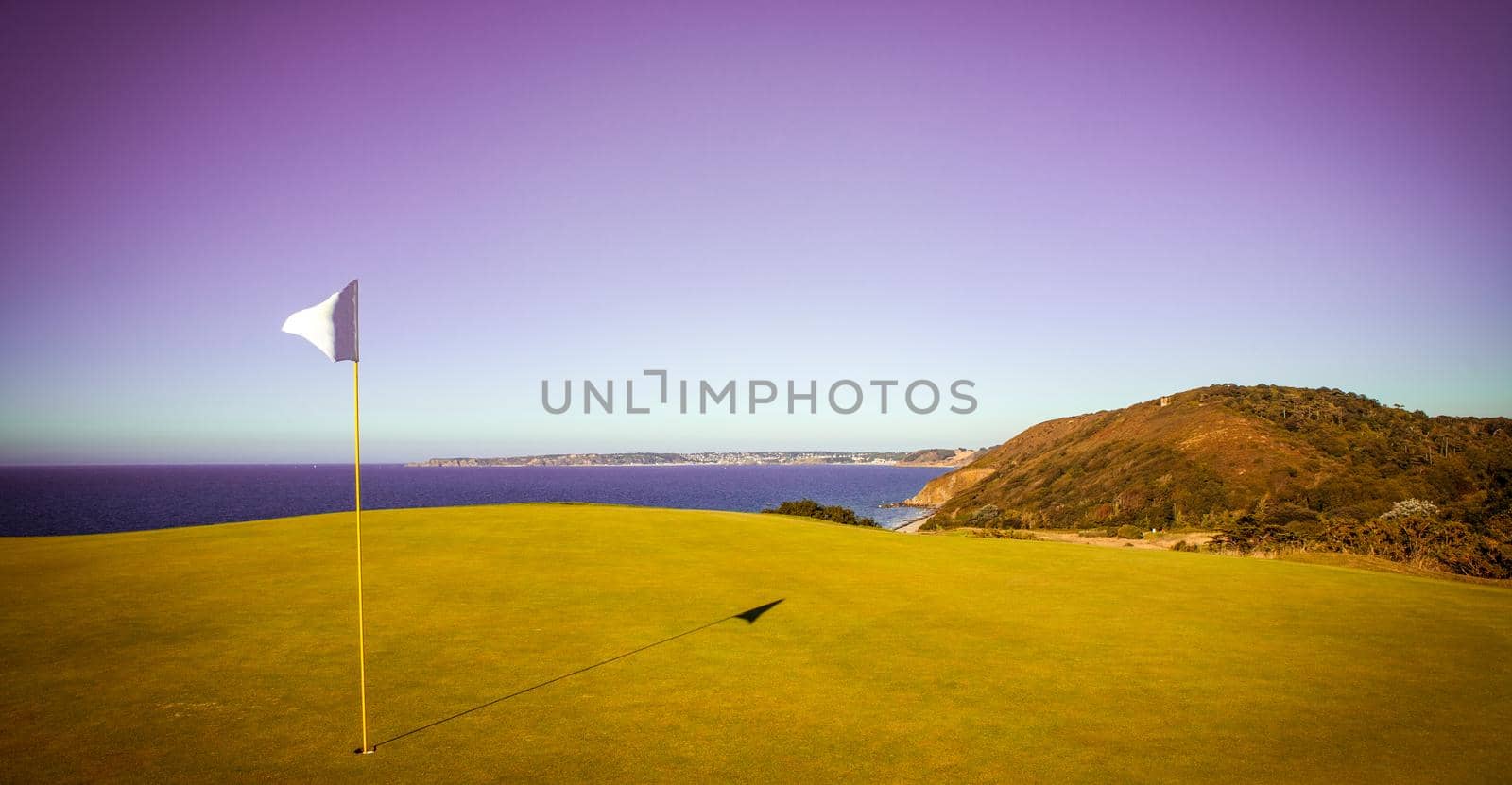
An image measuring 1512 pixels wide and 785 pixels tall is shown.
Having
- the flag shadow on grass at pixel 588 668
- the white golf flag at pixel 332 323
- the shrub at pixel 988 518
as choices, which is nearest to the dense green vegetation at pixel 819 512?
the shrub at pixel 988 518

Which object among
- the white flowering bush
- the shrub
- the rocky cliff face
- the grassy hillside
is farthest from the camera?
the shrub

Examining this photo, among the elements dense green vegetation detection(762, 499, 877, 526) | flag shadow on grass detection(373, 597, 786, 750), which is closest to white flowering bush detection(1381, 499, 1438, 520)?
dense green vegetation detection(762, 499, 877, 526)

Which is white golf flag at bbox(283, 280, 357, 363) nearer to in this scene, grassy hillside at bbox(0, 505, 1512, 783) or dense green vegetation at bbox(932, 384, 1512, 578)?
grassy hillside at bbox(0, 505, 1512, 783)

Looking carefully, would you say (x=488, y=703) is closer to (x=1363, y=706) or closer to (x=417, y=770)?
(x=417, y=770)

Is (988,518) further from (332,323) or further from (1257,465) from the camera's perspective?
(332,323)

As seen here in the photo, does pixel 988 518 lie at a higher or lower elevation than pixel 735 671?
lower

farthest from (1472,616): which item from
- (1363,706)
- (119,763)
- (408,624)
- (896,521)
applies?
(896,521)

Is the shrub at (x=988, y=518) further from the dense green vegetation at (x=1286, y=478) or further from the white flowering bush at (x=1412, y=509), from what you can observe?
the white flowering bush at (x=1412, y=509)

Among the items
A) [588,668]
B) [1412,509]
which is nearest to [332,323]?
[588,668]
